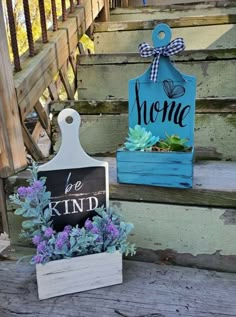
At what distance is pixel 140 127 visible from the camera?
2.73 ft

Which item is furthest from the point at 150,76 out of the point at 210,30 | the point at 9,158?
the point at 210,30

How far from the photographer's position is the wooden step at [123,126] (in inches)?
39.6

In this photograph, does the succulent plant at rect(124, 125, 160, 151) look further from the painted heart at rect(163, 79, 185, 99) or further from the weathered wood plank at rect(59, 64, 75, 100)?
the weathered wood plank at rect(59, 64, 75, 100)

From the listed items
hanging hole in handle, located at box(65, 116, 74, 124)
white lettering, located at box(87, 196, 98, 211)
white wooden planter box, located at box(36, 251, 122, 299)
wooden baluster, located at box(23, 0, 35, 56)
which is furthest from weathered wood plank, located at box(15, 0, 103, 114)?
white wooden planter box, located at box(36, 251, 122, 299)

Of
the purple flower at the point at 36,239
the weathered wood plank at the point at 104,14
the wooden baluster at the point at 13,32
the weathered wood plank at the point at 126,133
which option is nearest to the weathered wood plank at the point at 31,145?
the weathered wood plank at the point at 126,133

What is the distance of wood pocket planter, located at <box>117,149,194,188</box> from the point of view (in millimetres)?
765

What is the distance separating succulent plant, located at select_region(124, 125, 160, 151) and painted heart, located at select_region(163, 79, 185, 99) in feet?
0.38

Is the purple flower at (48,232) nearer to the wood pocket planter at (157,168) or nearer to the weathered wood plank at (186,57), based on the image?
the wood pocket planter at (157,168)

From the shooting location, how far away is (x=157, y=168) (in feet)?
2.60

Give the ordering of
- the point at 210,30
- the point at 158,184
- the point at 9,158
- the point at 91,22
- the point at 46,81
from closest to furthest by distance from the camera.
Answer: the point at 158,184, the point at 9,158, the point at 46,81, the point at 210,30, the point at 91,22

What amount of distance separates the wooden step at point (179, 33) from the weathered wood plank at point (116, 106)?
756 millimetres

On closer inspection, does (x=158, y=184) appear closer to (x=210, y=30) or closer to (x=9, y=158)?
(x=9, y=158)

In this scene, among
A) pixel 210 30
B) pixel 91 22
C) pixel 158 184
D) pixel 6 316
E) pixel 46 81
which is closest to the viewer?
pixel 6 316

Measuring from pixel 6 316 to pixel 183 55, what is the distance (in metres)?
1.05
